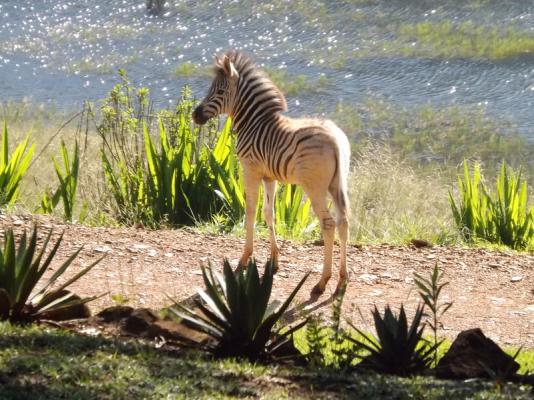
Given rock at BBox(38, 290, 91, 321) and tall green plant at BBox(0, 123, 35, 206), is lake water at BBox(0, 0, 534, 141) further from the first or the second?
rock at BBox(38, 290, 91, 321)

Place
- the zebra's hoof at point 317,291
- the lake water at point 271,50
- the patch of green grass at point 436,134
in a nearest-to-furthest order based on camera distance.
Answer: the zebra's hoof at point 317,291, the patch of green grass at point 436,134, the lake water at point 271,50

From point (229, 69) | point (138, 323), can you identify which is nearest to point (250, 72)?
point (229, 69)

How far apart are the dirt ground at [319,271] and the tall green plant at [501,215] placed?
817 millimetres

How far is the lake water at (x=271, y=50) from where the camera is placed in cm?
2402

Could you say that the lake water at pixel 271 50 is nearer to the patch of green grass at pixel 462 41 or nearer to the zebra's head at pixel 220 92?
the patch of green grass at pixel 462 41

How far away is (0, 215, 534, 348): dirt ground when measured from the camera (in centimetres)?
815

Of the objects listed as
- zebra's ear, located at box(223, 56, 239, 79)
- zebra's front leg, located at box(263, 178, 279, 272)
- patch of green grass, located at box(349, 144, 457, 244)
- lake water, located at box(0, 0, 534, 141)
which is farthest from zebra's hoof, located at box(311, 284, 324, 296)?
lake water, located at box(0, 0, 534, 141)

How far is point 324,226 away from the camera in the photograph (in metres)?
8.59

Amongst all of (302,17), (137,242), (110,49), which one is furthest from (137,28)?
(137,242)

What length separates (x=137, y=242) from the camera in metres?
10.0

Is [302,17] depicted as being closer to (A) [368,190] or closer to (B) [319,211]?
(A) [368,190]

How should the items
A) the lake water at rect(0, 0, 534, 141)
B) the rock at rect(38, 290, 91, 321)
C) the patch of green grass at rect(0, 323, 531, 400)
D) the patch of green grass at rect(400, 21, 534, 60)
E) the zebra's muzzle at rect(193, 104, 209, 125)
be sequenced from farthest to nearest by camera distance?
1. the patch of green grass at rect(400, 21, 534, 60)
2. the lake water at rect(0, 0, 534, 141)
3. the zebra's muzzle at rect(193, 104, 209, 125)
4. the rock at rect(38, 290, 91, 321)
5. the patch of green grass at rect(0, 323, 531, 400)

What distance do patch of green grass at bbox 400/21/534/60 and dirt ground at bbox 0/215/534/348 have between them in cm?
1592

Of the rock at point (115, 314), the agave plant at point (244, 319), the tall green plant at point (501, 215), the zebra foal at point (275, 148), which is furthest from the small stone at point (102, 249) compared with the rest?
the tall green plant at point (501, 215)
